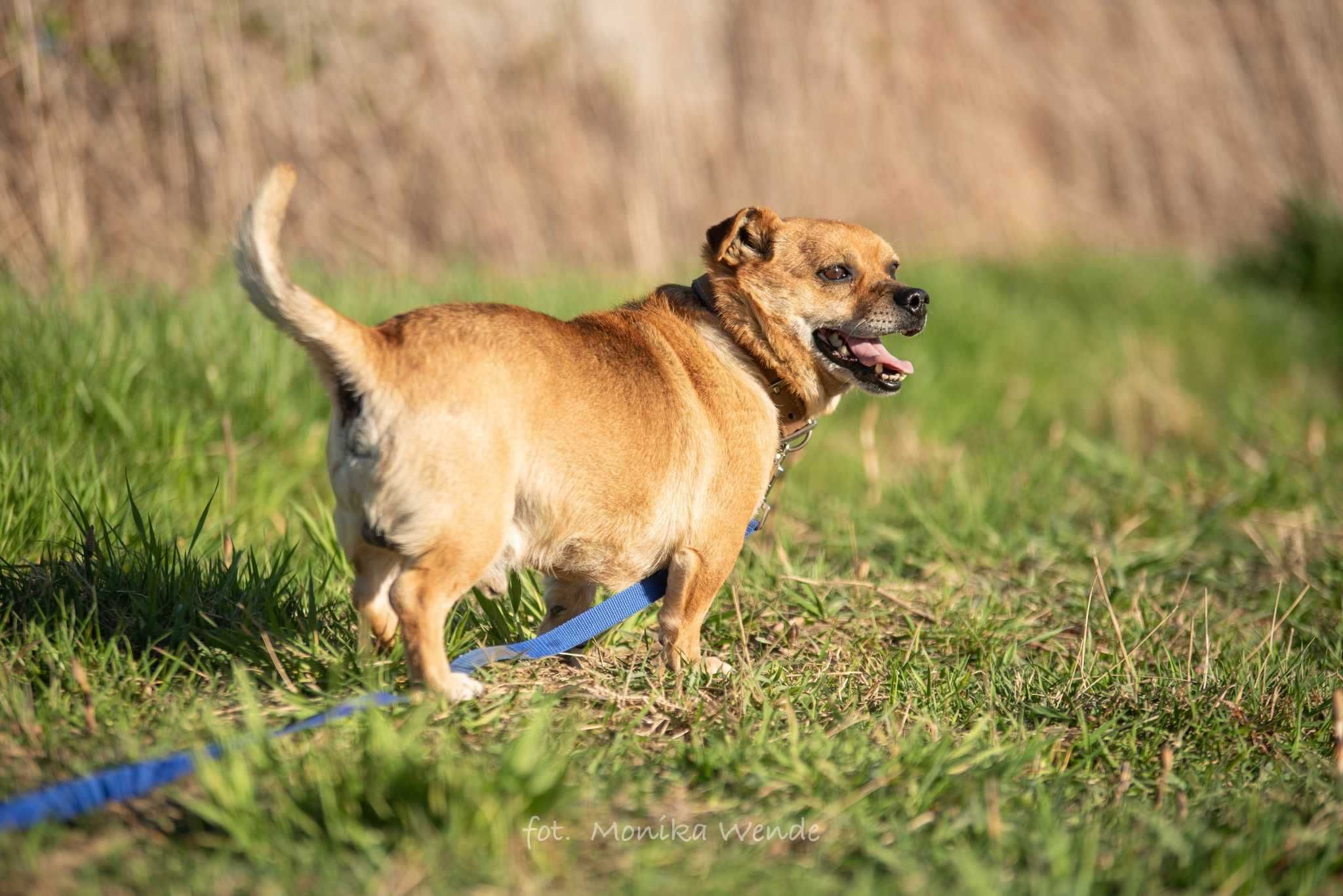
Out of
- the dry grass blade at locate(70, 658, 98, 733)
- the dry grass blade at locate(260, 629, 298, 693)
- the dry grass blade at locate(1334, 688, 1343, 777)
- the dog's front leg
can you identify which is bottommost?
the dry grass blade at locate(1334, 688, 1343, 777)

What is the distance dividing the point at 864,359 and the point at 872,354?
35mm

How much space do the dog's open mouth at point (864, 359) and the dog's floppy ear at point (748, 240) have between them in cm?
35

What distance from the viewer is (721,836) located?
239cm

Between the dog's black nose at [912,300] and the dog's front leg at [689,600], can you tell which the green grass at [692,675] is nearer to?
the dog's front leg at [689,600]

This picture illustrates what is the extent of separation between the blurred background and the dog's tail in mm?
3466

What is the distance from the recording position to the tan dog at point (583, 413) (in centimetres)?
261

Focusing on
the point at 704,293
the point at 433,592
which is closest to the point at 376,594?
the point at 433,592

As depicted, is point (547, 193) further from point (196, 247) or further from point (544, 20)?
point (196, 247)

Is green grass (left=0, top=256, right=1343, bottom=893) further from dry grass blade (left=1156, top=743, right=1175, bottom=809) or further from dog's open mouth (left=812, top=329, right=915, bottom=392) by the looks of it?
dog's open mouth (left=812, top=329, right=915, bottom=392)

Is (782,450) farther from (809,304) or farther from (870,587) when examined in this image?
(870,587)

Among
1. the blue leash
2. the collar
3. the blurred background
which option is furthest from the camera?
the blurred background

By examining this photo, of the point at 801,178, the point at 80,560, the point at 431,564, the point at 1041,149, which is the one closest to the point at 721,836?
the point at 431,564

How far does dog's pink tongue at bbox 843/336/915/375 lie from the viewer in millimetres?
3680

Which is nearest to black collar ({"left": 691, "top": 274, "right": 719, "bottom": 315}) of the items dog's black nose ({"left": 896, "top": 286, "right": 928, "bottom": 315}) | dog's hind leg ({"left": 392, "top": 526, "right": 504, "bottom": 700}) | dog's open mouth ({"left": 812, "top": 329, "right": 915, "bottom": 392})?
dog's open mouth ({"left": 812, "top": 329, "right": 915, "bottom": 392})
